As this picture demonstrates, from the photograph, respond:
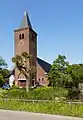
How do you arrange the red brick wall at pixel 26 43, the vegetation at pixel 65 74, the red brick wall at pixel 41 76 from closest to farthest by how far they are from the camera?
the vegetation at pixel 65 74
the red brick wall at pixel 26 43
the red brick wall at pixel 41 76

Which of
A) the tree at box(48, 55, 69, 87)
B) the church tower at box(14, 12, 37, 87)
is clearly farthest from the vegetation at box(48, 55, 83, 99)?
the church tower at box(14, 12, 37, 87)

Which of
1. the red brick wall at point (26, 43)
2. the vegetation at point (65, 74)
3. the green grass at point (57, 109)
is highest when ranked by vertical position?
the red brick wall at point (26, 43)

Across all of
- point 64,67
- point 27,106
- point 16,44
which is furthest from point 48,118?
point 16,44

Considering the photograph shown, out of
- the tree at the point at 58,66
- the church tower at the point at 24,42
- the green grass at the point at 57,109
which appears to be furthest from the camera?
the church tower at the point at 24,42

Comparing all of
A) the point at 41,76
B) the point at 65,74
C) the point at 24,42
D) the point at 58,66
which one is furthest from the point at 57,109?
the point at 41,76

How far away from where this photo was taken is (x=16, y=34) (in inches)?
3145

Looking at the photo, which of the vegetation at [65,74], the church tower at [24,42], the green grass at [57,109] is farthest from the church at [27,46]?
the green grass at [57,109]

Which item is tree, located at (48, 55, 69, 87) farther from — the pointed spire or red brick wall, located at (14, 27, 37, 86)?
the pointed spire

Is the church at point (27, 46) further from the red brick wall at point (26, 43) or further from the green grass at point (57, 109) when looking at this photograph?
the green grass at point (57, 109)

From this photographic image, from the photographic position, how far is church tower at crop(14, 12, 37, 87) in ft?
248

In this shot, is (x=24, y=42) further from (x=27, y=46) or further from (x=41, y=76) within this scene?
(x=41, y=76)

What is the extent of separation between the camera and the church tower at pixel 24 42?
2975 inches

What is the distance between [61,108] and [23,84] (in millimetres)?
56388

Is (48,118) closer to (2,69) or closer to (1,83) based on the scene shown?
(1,83)
